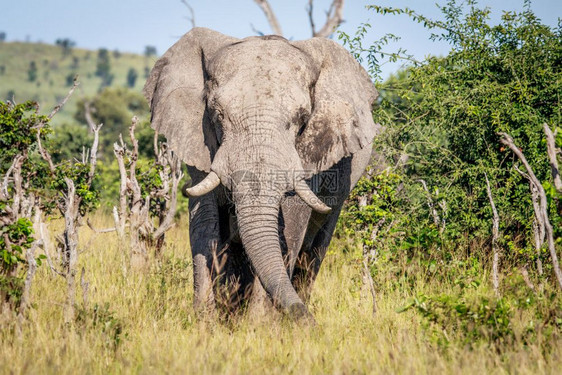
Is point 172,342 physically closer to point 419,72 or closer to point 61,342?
point 61,342

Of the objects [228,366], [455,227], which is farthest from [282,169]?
[455,227]

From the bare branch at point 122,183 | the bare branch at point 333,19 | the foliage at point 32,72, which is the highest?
the foliage at point 32,72

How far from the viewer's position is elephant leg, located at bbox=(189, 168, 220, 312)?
209 inches

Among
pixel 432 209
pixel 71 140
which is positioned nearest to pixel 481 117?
pixel 432 209

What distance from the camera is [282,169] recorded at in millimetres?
4812

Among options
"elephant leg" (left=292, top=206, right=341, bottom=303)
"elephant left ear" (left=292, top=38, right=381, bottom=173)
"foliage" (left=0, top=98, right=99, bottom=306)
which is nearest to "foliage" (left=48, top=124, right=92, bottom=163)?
"foliage" (left=0, top=98, right=99, bottom=306)

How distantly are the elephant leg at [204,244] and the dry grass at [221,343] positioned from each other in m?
0.17

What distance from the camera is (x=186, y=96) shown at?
18.4ft

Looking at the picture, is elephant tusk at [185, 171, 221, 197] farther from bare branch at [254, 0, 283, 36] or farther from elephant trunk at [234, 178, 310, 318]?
bare branch at [254, 0, 283, 36]

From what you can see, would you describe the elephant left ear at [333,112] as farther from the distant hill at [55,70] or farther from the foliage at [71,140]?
the distant hill at [55,70]

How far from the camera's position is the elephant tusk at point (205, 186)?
474cm

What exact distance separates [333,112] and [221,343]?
1971mm

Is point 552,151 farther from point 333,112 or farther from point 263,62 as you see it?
point 263,62

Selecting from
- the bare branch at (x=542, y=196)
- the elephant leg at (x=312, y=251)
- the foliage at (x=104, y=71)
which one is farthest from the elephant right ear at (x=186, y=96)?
the foliage at (x=104, y=71)
